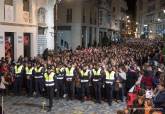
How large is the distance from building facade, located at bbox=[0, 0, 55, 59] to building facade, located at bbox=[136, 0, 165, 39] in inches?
2687

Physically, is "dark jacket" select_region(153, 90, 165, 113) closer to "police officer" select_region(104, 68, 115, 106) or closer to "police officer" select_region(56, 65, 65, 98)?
"police officer" select_region(104, 68, 115, 106)

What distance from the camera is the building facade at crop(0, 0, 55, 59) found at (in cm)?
3291

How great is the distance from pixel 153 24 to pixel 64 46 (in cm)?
9116

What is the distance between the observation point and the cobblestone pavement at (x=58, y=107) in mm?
18922

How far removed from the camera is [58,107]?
19.9 meters

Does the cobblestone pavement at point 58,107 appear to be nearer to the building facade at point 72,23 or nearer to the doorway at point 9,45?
the doorway at point 9,45

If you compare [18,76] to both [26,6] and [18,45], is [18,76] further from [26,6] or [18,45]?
[26,6]

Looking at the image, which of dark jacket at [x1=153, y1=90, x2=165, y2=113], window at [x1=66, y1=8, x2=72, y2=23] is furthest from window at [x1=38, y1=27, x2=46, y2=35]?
dark jacket at [x1=153, y1=90, x2=165, y2=113]

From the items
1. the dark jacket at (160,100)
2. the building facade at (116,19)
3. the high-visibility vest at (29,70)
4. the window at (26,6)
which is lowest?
the dark jacket at (160,100)

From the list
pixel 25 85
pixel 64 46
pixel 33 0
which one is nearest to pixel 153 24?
pixel 64 46

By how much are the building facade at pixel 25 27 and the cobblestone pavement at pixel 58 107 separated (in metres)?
10.9

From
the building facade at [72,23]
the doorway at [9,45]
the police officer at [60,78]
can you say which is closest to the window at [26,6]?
the doorway at [9,45]

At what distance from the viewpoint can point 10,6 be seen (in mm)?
33625

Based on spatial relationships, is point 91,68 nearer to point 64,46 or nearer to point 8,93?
point 8,93
